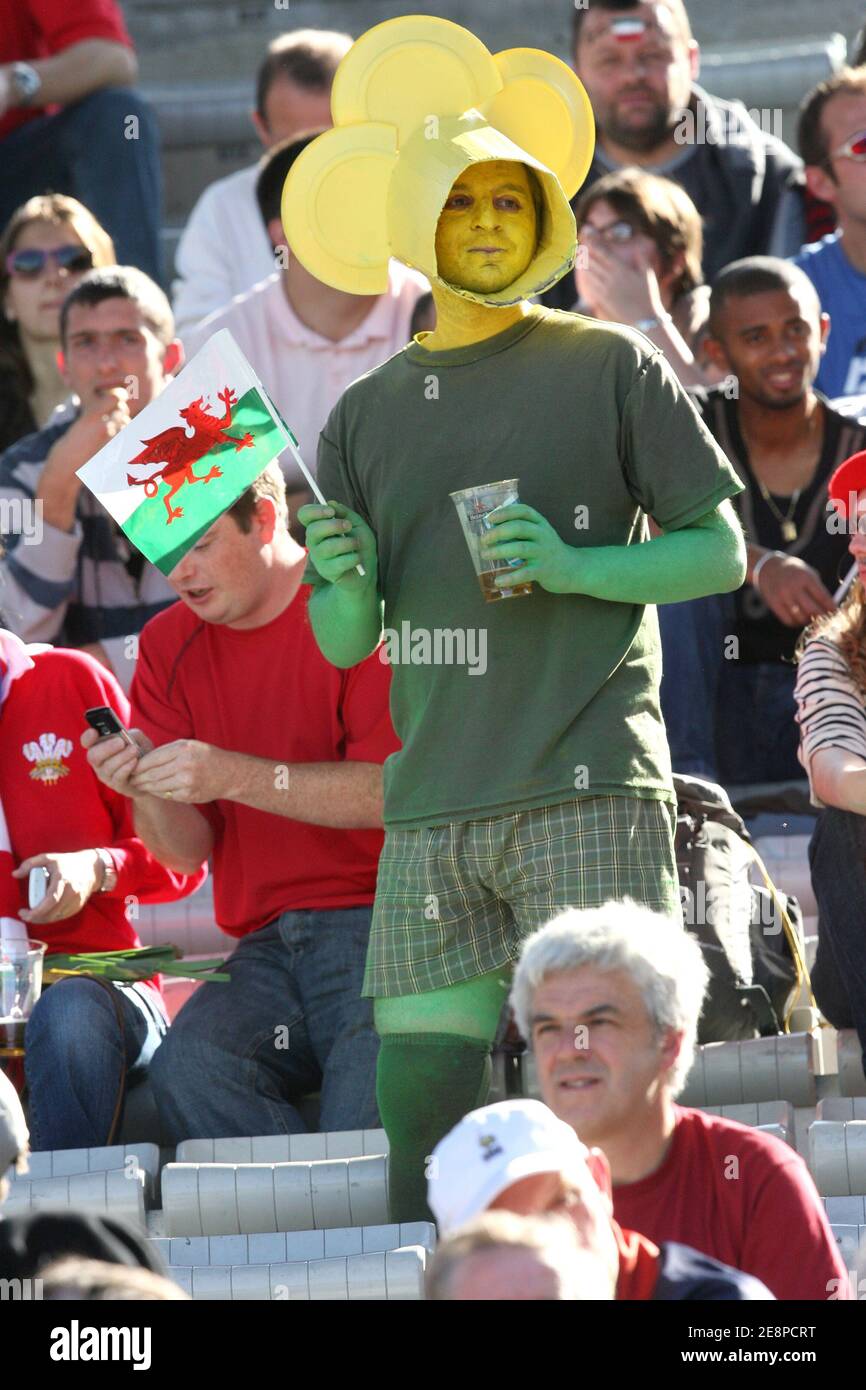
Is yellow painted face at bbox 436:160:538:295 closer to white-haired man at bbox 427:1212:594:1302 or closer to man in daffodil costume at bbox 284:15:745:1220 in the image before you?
man in daffodil costume at bbox 284:15:745:1220

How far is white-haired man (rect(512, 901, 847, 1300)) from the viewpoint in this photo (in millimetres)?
2906

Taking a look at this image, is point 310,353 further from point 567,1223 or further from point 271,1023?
point 567,1223

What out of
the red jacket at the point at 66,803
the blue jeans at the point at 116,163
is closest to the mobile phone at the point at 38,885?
the red jacket at the point at 66,803

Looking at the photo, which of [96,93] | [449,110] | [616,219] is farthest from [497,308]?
[96,93]

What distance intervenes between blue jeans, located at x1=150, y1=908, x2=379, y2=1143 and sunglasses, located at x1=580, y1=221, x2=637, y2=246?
2.42 metres

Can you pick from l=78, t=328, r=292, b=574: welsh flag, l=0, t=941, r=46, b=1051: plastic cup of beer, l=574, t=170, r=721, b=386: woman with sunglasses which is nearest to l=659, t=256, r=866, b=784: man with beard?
l=574, t=170, r=721, b=386: woman with sunglasses

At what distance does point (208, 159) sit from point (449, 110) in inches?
213

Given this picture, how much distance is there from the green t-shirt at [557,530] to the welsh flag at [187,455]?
416 mm

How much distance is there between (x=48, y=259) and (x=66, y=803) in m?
2.64

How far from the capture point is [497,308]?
338cm

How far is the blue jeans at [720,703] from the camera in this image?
5363 mm

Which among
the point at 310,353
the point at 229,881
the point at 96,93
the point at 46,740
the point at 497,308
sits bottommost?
the point at 229,881

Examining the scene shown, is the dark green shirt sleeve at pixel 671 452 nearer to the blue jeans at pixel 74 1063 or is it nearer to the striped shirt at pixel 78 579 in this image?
the blue jeans at pixel 74 1063
